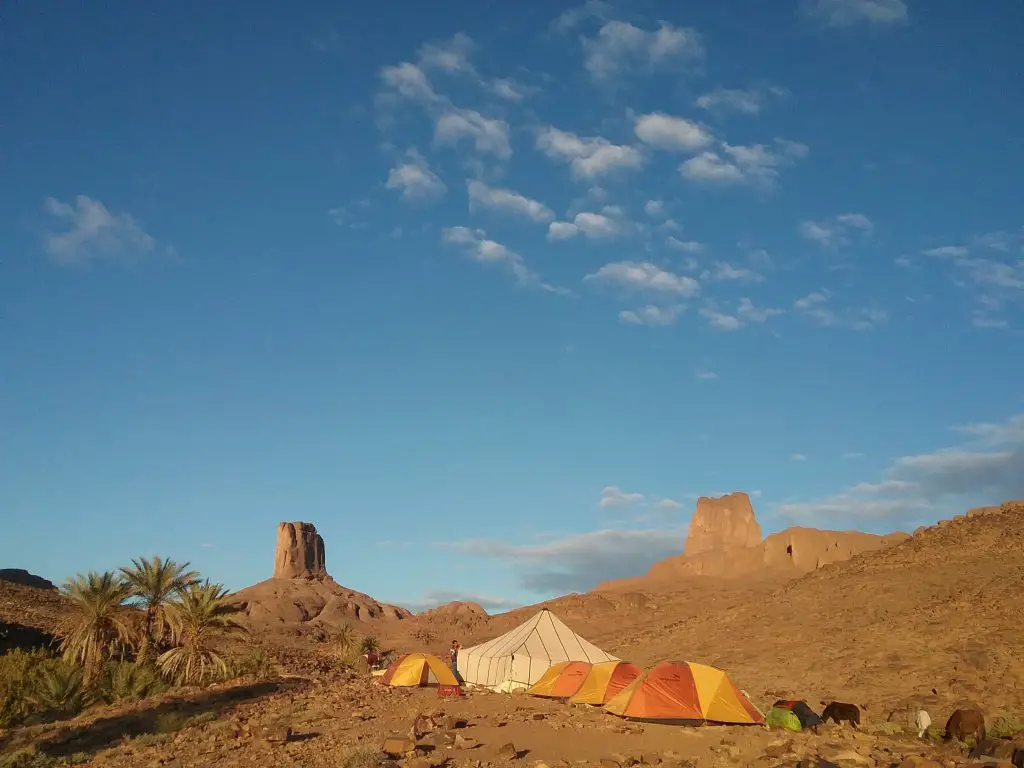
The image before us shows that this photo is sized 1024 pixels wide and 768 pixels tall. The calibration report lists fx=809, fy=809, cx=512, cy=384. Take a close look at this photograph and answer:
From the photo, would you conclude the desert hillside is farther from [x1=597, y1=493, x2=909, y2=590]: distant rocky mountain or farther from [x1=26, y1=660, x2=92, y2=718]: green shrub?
[x1=597, y1=493, x2=909, y2=590]: distant rocky mountain

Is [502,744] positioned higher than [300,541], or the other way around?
[300,541]

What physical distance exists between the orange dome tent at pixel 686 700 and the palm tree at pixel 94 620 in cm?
2238

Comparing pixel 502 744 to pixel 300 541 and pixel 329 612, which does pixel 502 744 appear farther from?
pixel 300 541

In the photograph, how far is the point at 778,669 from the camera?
1555 inches

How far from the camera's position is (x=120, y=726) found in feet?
76.1

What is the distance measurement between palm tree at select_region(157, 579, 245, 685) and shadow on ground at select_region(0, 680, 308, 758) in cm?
280

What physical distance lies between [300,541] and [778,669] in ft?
461

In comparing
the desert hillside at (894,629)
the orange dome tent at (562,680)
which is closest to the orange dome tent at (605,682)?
the orange dome tent at (562,680)

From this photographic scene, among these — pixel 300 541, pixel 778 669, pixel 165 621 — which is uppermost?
pixel 300 541

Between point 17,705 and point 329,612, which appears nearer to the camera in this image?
point 17,705

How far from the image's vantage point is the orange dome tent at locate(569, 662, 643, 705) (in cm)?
2620

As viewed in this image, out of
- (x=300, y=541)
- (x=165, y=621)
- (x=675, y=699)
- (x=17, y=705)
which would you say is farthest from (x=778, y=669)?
(x=300, y=541)

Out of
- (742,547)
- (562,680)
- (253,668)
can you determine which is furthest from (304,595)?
(562,680)

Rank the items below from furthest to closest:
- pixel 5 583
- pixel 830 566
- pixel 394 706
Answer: pixel 830 566 → pixel 5 583 → pixel 394 706
